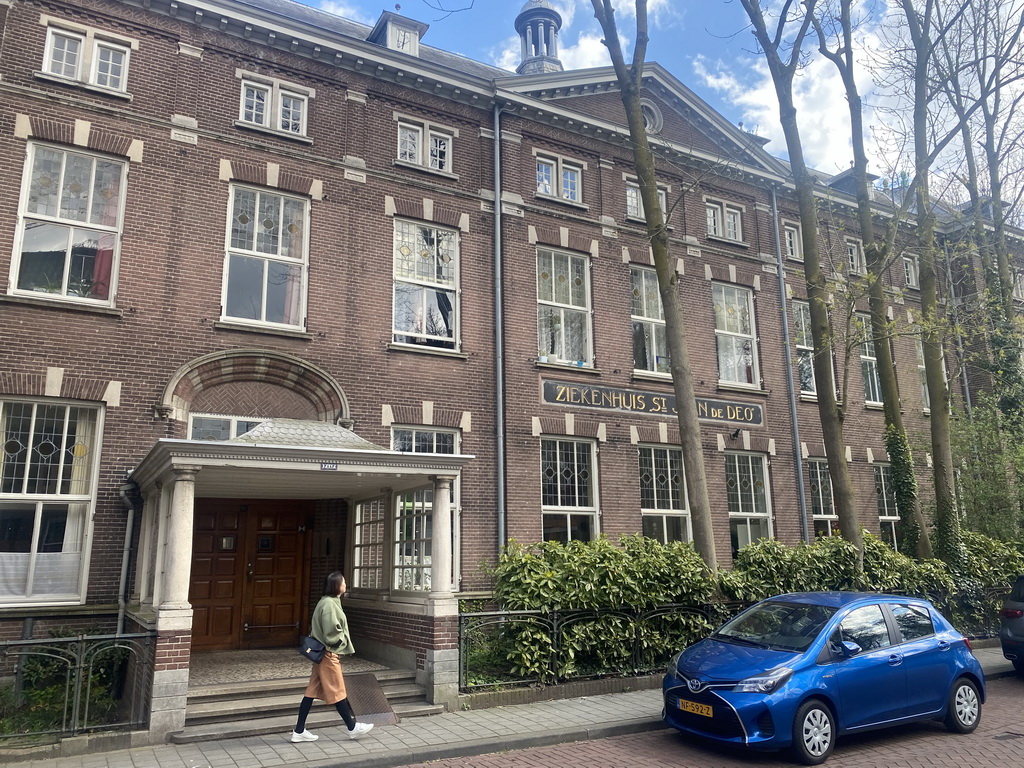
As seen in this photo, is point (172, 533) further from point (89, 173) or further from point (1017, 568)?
point (1017, 568)

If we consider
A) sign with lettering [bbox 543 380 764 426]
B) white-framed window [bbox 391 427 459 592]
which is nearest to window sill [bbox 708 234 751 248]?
sign with lettering [bbox 543 380 764 426]

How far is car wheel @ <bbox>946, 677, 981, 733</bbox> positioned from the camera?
9445 millimetres

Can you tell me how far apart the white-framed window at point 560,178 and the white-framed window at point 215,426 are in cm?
833

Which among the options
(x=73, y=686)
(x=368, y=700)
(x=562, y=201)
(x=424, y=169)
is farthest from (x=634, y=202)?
(x=73, y=686)

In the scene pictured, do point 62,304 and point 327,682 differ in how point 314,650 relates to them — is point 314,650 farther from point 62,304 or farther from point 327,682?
point 62,304

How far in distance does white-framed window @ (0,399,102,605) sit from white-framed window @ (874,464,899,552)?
18391mm

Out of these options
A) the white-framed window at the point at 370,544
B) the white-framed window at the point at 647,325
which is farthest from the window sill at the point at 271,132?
the white-framed window at the point at 647,325

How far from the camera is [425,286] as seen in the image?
15555mm

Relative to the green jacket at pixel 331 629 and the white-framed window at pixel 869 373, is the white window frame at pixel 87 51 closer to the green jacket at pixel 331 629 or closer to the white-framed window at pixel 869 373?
the green jacket at pixel 331 629

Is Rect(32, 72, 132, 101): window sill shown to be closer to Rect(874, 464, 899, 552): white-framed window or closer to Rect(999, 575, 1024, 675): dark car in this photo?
Rect(999, 575, 1024, 675): dark car

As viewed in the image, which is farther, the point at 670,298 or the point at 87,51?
the point at 670,298

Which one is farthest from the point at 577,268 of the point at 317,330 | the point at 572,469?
the point at 317,330

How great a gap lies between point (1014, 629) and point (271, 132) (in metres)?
15.5

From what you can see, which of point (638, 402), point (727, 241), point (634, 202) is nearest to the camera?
point (638, 402)
